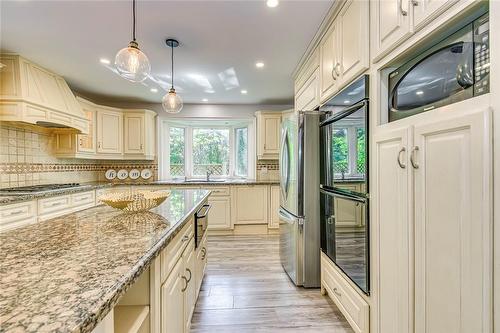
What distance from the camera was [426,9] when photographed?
972 millimetres

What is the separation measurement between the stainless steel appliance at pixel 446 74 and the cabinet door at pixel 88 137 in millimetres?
4081

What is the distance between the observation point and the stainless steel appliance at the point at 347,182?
146 centimetres

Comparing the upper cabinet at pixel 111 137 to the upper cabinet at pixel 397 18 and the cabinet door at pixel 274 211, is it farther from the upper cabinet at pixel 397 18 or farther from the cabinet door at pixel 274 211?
the upper cabinet at pixel 397 18

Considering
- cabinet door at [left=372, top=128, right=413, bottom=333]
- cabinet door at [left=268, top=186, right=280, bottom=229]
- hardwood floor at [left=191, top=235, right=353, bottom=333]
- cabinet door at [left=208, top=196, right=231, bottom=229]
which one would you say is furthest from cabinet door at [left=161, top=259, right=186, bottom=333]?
cabinet door at [left=268, top=186, right=280, bottom=229]

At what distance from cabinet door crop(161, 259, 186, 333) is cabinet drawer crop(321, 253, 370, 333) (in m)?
1.06

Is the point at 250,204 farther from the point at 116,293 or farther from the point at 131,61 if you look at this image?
the point at 116,293

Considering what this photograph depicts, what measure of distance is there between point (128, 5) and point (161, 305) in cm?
206

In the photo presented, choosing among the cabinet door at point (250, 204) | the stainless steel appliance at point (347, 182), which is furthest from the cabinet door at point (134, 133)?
the stainless steel appliance at point (347, 182)

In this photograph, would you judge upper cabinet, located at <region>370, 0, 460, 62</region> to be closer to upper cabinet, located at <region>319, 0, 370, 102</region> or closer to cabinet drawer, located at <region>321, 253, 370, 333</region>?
upper cabinet, located at <region>319, 0, 370, 102</region>

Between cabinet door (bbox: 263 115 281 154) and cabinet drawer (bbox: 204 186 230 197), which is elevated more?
cabinet door (bbox: 263 115 281 154)

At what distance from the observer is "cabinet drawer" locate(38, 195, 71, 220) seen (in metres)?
2.58

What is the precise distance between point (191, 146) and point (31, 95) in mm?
2687

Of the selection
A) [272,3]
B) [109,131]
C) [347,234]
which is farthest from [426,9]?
[109,131]

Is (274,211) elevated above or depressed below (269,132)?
below
